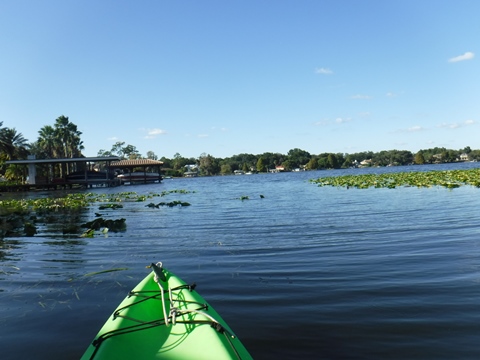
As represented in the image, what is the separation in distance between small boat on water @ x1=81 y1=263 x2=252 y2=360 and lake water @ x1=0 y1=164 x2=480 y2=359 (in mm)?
927

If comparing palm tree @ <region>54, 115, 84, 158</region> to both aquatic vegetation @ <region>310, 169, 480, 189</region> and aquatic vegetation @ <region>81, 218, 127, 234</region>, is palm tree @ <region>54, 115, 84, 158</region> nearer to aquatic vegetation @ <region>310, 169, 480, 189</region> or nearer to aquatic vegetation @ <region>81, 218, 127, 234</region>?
aquatic vegetation @ <region>310, 169, 480, 189</region>

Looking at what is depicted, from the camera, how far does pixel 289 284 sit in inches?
281

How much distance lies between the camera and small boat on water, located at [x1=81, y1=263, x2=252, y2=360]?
3535 millimetres

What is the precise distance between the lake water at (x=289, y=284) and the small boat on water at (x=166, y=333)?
927 mm

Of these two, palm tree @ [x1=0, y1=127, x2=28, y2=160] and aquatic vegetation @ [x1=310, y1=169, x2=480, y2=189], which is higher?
palm tree @ [x1=0, y1=127, x2=28, y2=160]

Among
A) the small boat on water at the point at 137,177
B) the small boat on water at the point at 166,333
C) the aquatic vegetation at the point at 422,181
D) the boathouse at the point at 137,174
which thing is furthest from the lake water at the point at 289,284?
the small boat on water at the point at 137,177

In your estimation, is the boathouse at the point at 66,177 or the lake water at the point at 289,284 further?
the boathouse at the point at 66,177

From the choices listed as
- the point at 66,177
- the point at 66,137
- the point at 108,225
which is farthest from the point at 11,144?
the point at 108,225

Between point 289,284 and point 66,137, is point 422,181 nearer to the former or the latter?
point 289,284

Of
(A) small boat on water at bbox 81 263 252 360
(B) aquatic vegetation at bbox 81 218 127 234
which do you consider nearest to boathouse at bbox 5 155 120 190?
(B) aquatic vegetation at bbox 81 218 127 234

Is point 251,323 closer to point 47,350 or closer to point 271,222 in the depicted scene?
point 47,350

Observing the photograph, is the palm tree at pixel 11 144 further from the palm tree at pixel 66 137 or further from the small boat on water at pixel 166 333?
the small boat on water at pixel 166 333

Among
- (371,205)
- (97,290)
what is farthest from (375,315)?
(371,205)

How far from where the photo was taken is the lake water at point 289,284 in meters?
4.85
